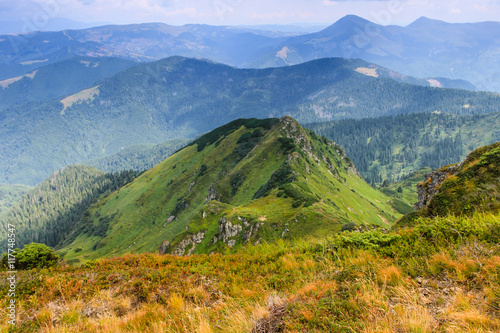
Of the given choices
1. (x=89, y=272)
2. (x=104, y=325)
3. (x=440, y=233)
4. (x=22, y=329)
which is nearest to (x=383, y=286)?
(x=440, y=233)

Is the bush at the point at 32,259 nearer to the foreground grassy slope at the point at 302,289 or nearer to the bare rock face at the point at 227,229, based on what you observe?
the foreground grassy slope at the point at 302,289

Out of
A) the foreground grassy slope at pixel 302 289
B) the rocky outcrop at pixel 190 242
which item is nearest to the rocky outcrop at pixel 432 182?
the foreground grassy slope at pixel 302 289

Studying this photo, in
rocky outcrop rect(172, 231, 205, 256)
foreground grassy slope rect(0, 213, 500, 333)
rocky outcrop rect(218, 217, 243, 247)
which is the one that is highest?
foreground grassy slope rect(0, 213, 500, 333)

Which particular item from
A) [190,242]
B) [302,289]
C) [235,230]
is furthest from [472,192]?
[190,242]

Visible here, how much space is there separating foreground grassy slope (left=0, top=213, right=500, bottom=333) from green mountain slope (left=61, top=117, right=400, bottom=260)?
511 cm

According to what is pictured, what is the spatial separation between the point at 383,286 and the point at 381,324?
1.53m

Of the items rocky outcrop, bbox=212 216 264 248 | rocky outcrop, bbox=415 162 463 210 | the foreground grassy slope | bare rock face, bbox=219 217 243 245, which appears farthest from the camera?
bare rock face, bbox=219 217 243 245

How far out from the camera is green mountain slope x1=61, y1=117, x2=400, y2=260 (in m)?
46.8

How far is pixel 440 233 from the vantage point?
26.6 ft

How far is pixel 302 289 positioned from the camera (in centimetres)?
760

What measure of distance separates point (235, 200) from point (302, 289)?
2709 inches

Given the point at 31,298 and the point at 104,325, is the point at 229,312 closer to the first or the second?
the point at 104,325

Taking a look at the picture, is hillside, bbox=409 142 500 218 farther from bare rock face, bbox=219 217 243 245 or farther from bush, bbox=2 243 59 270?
bare rock face, bbox=219 217 243 245

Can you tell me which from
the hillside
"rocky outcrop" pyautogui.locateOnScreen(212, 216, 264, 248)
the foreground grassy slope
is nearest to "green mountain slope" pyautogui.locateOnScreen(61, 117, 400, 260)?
"rocky outcrop" pyautogui.locateOnScreen(212, 216, 264, 248)
